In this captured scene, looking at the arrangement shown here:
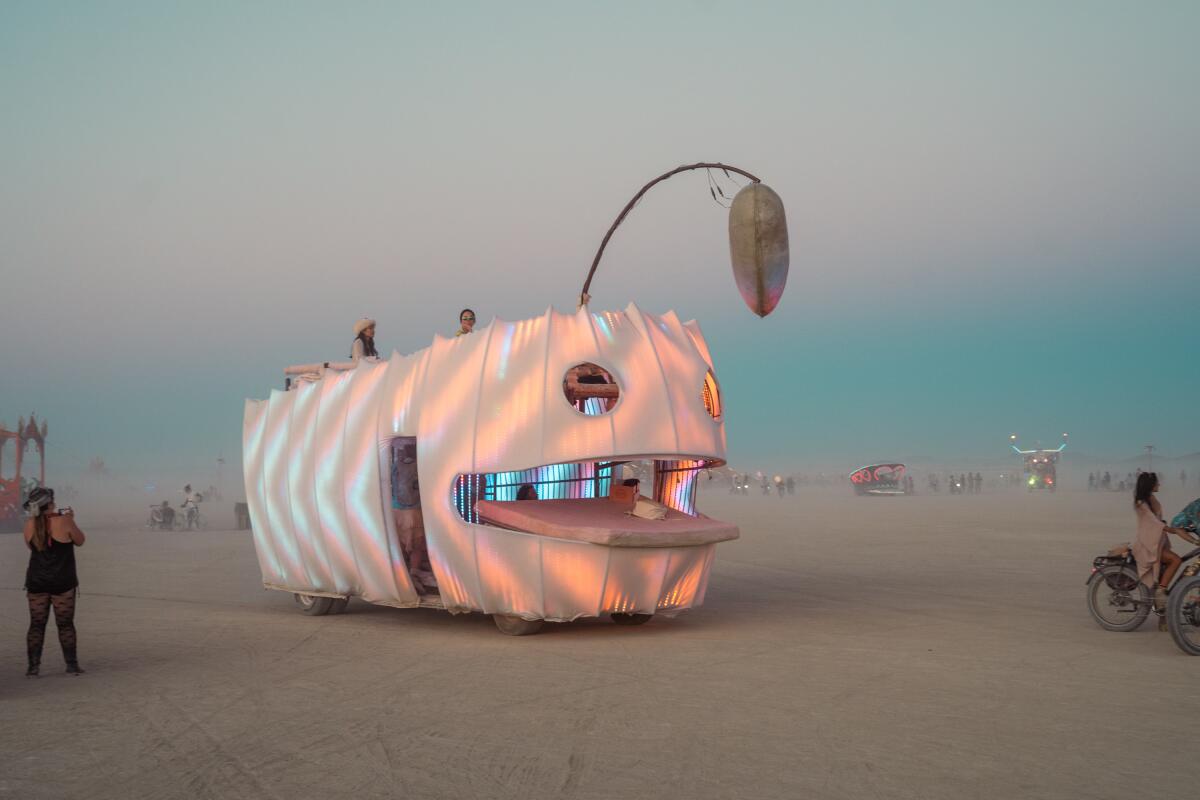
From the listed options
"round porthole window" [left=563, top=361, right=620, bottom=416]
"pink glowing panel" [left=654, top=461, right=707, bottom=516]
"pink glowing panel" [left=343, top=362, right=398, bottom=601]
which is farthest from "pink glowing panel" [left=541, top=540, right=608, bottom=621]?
"pink glowing panel" [left=654, top=461, right=707, bottom=516]

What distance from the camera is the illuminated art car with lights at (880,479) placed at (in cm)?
7825

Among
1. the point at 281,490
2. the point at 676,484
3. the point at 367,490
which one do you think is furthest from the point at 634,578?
the point at 281,490

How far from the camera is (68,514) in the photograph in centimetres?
1030

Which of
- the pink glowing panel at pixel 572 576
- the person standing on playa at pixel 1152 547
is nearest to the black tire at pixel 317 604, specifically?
the pink glowing panel at pixel 572 576

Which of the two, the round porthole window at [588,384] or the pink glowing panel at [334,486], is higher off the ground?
the round porthole window at [588,384]

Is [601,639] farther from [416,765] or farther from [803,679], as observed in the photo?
[416,765]

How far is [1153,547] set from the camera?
11562 millimetres

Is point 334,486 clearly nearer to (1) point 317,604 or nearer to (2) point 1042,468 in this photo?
(1) point 317,604

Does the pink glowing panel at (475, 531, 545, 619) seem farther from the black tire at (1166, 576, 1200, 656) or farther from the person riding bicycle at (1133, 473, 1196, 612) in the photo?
the person riding bicycle at (1133, 473, 1196, 612)

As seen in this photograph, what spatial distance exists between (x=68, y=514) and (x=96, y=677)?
148cm

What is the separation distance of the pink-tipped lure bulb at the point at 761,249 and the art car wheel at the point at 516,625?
415cm

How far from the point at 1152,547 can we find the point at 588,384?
6.04 m

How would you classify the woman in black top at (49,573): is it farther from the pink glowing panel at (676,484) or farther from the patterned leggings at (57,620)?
the pink glowing panel at (676,484)

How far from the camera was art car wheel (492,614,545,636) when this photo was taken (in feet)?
40.6
